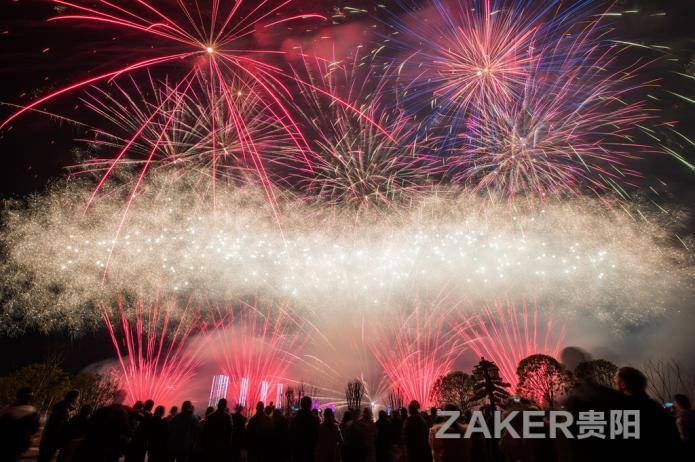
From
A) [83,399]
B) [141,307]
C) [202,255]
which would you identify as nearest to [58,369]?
[83,399]

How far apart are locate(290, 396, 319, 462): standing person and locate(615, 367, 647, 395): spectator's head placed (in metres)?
5.70

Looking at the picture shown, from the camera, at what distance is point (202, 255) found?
63.1 feet

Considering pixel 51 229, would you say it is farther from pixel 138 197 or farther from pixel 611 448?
pixel 611 448

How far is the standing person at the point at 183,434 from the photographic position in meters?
8.36

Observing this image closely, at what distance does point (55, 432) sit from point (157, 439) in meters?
2.05

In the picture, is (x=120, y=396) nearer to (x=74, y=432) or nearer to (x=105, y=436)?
(x=74, y=432)

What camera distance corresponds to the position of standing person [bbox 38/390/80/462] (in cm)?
745

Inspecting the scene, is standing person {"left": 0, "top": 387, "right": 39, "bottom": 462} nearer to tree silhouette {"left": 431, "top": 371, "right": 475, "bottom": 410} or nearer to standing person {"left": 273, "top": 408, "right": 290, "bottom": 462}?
standing person {"left": 273, "top": 408, "right": 290, "bottom": 462}

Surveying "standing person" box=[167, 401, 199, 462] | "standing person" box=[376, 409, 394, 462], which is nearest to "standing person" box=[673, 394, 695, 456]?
"standing person" box=[376, 409, 394, 462]

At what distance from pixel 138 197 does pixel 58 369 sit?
2146 inches

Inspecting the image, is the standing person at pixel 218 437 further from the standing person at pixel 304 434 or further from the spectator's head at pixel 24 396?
the spectator's head at pixel 24 396

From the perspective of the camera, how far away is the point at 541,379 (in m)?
36.3

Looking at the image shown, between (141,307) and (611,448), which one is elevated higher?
(141,307)

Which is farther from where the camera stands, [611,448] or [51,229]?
[51,229]
